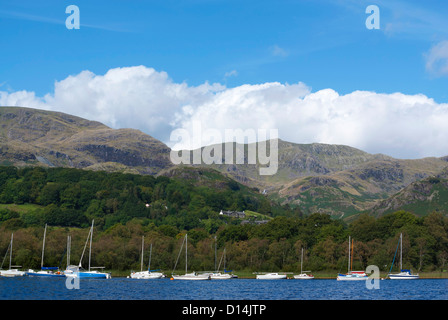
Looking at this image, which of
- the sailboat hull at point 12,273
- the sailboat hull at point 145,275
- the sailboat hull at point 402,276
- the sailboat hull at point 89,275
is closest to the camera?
the sailboat hull at point 89,275

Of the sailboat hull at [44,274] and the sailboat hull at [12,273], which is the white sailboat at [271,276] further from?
the sailboat hull at [12,273]

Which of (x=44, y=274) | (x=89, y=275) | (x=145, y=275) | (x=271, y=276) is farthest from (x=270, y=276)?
(x=44, y=274)

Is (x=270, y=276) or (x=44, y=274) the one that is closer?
(x=44, y=274)

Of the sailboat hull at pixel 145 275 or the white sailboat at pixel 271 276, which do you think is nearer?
the sailboat hull at pixel 145 275

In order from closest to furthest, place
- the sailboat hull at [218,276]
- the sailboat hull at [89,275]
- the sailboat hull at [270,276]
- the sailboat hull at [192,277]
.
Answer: the sailboat hull at [89,275]
the sailboat hull at [192,277]
the sailboat hull at [218,276]
the sailboat hull at [270,276]

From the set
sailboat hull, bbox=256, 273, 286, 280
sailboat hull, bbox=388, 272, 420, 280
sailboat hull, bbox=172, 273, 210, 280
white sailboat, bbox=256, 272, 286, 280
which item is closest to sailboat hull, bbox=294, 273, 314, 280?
white sailboat, bbox=256, 272, 286, 280

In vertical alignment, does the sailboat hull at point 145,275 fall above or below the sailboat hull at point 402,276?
below

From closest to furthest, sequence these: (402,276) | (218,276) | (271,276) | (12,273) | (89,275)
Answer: (89,275) → (402,276) → (12,273) → (218,276) → (271,276)

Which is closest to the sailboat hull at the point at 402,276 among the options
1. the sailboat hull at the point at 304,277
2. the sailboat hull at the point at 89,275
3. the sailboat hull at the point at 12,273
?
the sailboat hull at the point at 304,277

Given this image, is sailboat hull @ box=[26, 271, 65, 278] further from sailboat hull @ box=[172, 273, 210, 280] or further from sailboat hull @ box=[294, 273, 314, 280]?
sailboat hull @ box=[294, 273, 314, 280]

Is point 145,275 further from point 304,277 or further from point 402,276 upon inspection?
point 402,276

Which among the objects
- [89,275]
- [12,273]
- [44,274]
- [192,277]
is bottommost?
[44,274]
